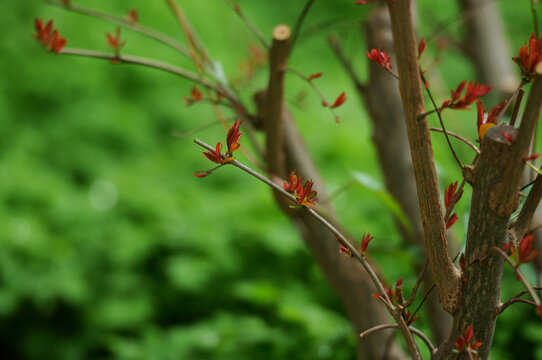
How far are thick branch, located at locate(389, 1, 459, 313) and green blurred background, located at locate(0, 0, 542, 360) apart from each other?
A: 368 mm

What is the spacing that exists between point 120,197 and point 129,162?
0.47m

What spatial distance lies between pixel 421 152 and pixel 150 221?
1.57 metres

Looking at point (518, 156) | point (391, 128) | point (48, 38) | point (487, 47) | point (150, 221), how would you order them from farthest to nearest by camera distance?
point (150, 221) → point (487, 47) → point (391, 128) → point (48, 38) → point (518, 156)

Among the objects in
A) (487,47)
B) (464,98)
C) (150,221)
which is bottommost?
(464,98)

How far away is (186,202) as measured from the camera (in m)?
2.00

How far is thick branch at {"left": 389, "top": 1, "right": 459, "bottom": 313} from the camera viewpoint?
468 millimetres

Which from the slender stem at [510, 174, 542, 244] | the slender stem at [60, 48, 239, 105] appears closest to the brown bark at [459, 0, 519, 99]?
the slender stem at [60, 48, 239, 105]

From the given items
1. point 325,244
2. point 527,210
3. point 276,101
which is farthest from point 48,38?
point 527,210

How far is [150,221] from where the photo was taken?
195 cm

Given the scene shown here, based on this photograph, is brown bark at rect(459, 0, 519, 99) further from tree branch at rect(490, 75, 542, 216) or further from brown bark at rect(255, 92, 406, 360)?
tree branch at rect(490, 75, 542, 216)

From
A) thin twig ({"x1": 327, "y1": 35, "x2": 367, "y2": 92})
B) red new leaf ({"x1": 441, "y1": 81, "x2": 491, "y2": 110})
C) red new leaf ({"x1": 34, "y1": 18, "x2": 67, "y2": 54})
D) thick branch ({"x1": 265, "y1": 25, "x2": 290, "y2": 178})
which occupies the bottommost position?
red new leaf ({"x1": 441, "y1": 81, "x2": 491, "y2": 110})

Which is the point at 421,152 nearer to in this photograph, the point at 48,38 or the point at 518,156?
the point at 518,156

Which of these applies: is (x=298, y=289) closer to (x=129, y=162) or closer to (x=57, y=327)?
(x=57, y=327)

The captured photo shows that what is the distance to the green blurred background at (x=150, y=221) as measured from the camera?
4.40 ft
